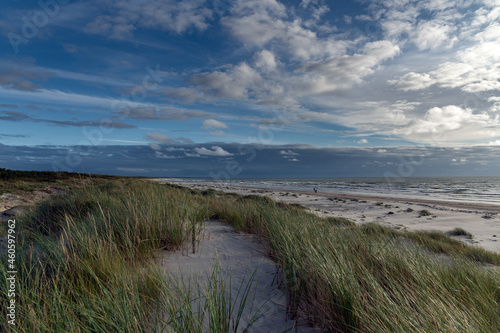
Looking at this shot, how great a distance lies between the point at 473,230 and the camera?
43.1 feet

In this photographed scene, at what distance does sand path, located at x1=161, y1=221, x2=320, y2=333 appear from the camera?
2.49m

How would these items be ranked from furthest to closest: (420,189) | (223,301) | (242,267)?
(420,189)
(242,267)
(223,301)

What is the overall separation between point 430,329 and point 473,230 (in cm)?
1542

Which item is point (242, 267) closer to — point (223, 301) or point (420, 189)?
→ point (223, 301)

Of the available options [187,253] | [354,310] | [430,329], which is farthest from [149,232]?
[430,329]

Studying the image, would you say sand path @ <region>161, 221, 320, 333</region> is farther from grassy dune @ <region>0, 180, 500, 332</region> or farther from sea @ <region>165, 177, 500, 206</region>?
sea @ <region>165, 177, 500, 206</region>

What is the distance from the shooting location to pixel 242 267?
3664mm

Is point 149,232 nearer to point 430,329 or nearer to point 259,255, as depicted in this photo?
point 259,255

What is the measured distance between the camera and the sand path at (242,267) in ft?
8.17

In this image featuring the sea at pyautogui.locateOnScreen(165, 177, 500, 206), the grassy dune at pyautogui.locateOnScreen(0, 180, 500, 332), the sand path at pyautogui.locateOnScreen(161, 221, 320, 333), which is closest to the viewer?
the grassy dune at pyautogui.locateOnScreen(0, 180, 500, 332)

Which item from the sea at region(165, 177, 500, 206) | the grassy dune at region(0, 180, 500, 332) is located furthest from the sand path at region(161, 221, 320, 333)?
the sea at region(165, 177, 500, 206)

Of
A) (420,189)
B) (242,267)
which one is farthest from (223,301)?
(420,189)

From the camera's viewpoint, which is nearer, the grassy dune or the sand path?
the grassy dune

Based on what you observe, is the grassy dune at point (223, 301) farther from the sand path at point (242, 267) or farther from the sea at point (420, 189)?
the sea at point (420, 189)
